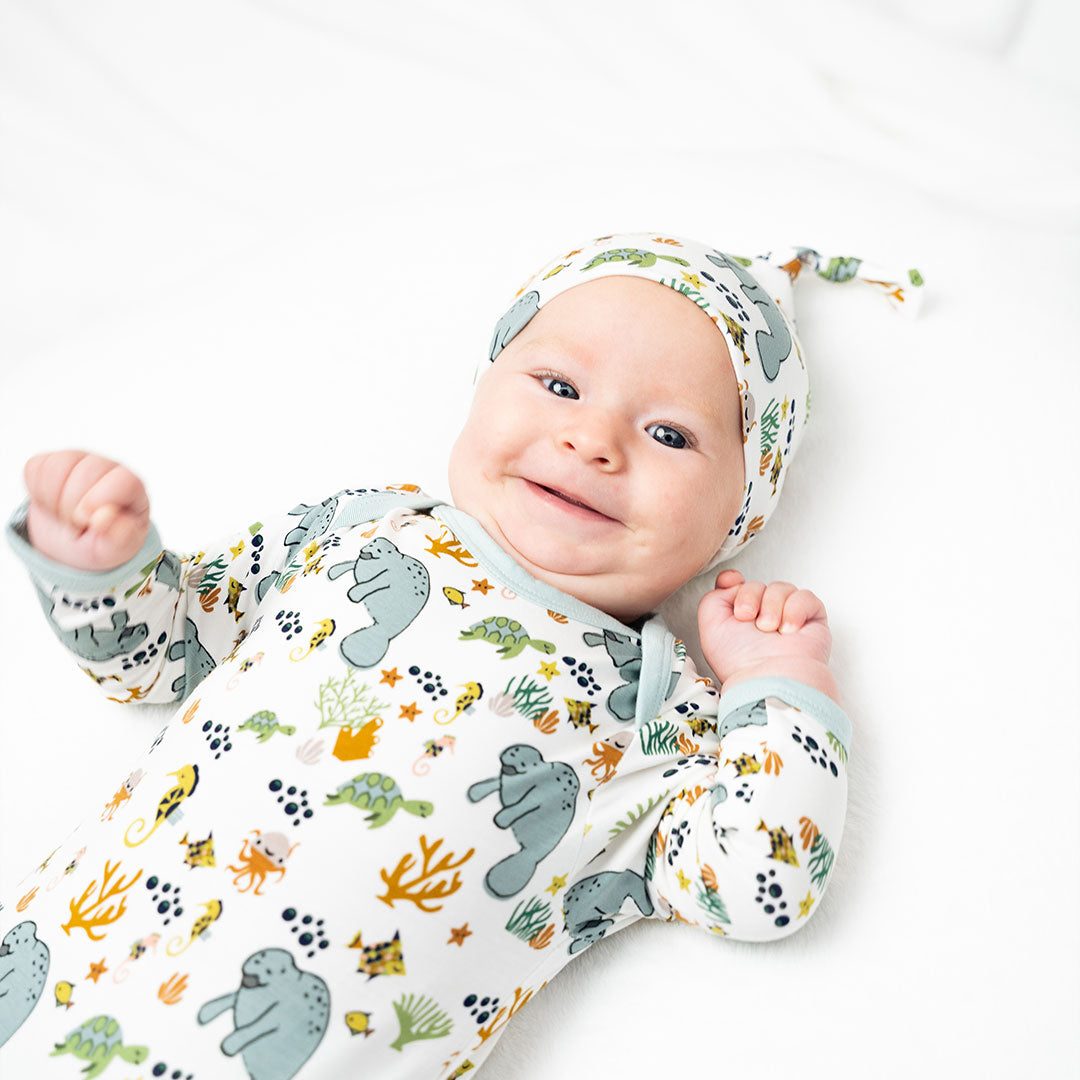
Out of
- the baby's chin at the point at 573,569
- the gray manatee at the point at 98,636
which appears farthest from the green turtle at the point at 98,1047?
the baby's chin at the point at 573,569

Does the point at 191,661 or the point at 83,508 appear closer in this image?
the point at 83,508

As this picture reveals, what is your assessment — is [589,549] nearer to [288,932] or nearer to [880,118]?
[288,932]

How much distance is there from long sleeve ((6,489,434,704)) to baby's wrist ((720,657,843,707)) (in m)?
0.47

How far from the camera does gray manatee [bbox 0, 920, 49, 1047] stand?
3.59 ft

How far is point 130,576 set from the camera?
1222 mm

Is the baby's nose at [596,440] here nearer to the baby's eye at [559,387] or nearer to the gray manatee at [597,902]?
the baby's eye at [559,387]

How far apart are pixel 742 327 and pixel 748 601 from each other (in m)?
0.32

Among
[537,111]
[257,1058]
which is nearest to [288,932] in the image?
[257,1058]

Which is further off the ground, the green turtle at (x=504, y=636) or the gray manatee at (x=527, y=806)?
the green turtle at (x=504, y=636)

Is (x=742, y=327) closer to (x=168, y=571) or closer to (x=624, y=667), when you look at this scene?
(x=624, y=667)

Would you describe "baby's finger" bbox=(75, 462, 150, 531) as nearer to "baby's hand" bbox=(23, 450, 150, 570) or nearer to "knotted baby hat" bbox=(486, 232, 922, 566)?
"baby's hand" bbox=(23, 450, 150, 570)

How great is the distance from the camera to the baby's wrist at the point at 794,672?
127 centimetres

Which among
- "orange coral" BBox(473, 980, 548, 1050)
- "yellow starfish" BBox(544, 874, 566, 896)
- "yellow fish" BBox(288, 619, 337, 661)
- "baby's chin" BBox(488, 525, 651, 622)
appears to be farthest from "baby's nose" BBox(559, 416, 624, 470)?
"orange coral" BBox(473, 980, 548, 1050)

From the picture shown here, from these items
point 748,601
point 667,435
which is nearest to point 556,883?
point 748,601
